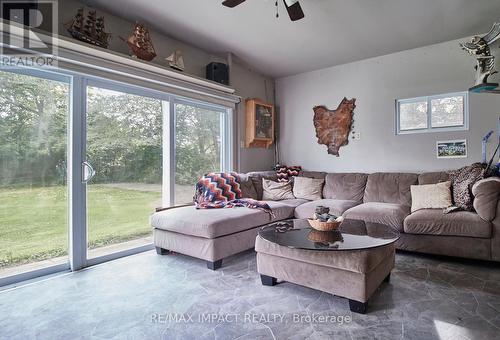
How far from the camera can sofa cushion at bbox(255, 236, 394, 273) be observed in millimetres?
1805

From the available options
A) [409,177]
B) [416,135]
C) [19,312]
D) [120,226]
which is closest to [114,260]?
[120,226]

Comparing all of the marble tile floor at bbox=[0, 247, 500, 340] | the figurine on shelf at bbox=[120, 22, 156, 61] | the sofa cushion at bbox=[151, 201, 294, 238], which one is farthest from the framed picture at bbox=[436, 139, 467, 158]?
the figurine on shelf at bbox=[120, 22, 156, 61]

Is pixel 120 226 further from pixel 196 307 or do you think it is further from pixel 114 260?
pixel 196 307

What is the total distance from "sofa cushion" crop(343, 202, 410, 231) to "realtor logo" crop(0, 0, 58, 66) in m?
3.31

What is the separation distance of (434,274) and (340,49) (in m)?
2.96

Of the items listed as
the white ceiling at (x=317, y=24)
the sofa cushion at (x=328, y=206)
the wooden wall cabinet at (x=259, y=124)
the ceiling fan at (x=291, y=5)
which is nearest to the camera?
the ceiling fan at (x=291, y=5)

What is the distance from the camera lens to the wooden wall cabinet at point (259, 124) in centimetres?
455

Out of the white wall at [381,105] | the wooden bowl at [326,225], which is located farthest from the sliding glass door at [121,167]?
the white wall at [381,105]

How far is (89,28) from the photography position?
8.40 feet

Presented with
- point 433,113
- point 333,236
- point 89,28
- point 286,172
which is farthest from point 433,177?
point 89,28

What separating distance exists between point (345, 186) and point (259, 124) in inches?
66.6

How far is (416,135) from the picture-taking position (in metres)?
3.89

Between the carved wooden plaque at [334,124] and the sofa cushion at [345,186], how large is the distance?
1.79 feet

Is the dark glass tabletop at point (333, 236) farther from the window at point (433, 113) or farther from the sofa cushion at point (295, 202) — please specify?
the window at point (433, 113)
